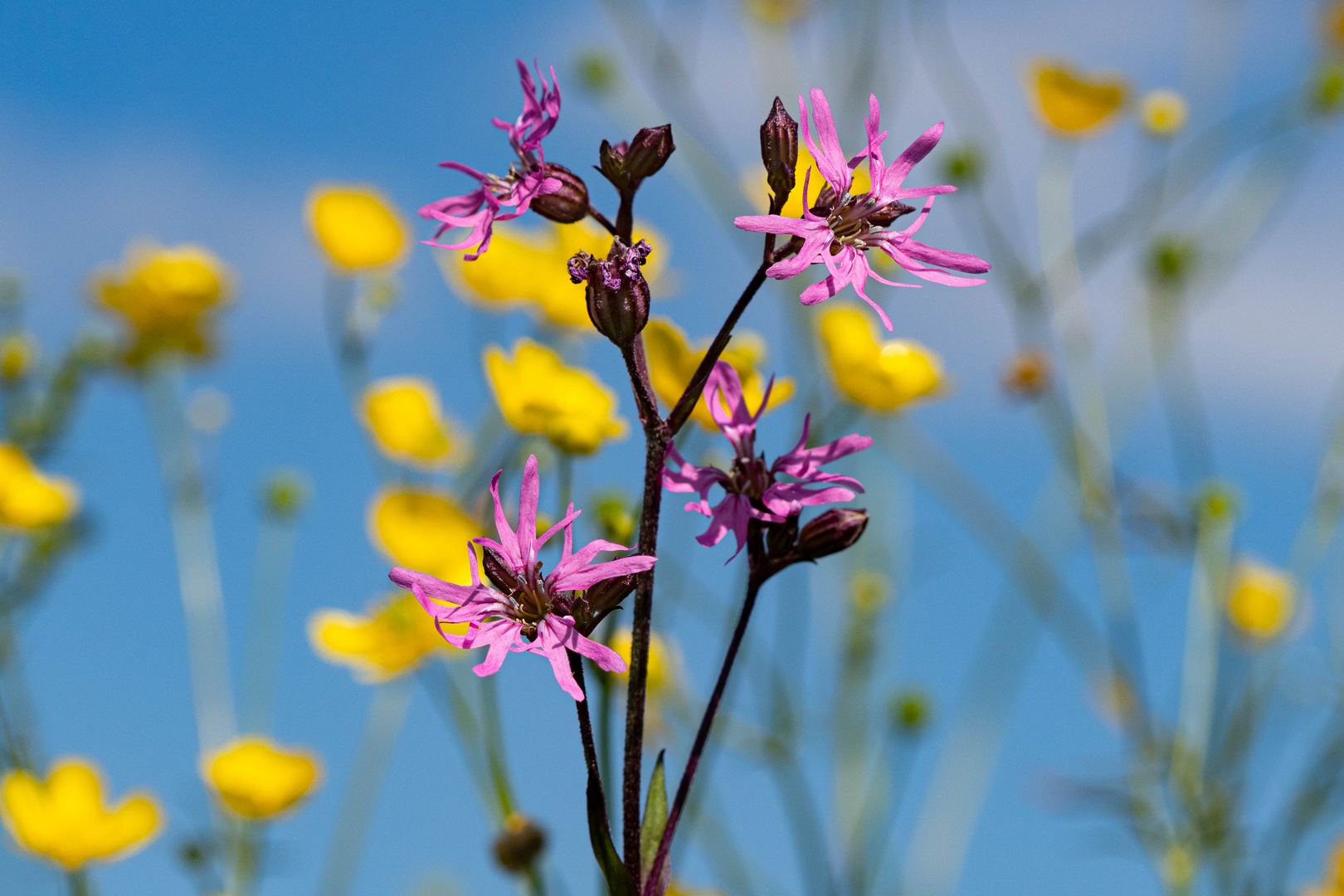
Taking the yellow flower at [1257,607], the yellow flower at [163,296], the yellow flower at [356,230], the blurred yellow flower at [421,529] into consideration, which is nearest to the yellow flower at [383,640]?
the blurred yellow flower at [421,529]

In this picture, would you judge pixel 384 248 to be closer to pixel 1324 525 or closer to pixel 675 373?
pixel 675 373

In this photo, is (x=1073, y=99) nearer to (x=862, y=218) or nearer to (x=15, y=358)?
(x=862, y=218)

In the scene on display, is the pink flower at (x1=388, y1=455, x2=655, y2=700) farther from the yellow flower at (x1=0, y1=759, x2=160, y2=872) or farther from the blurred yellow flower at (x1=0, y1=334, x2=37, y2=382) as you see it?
the blurred yellow flower at (x1=0, y1=334, x2=37, y2=382)

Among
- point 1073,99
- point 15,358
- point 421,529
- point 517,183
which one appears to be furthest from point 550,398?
point 15,358

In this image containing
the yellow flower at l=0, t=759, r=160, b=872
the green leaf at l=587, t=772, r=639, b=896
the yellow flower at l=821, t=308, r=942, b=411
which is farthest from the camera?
the yellow flower at l=0, t=759, r=160, b=872

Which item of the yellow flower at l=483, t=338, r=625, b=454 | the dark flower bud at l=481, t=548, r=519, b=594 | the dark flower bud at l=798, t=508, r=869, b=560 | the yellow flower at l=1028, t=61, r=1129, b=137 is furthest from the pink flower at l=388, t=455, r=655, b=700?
the yellow flower at l=1028, t=61, r=1129, b=137

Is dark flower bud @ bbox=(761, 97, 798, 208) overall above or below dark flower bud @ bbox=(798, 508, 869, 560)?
above

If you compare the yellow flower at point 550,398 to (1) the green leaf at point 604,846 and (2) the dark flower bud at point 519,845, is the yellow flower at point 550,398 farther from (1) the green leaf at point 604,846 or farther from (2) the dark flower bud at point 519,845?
(1) the green leaf at point 604,846
